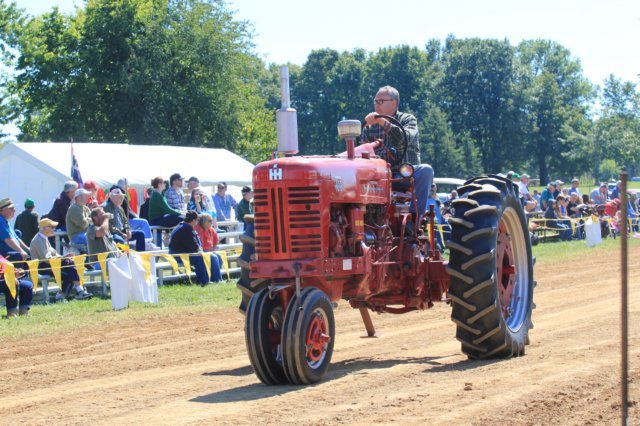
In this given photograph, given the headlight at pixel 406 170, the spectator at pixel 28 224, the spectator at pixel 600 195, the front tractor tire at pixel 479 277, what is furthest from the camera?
the spectator at pixel 600 195

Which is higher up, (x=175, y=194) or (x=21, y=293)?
(x=175, y=194)

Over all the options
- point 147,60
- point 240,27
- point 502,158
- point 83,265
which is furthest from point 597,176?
point 83,265

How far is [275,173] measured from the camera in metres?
7.46

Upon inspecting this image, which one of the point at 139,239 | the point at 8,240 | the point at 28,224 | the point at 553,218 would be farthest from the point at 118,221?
the point at 553,218

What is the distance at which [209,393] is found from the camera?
23.5 feet

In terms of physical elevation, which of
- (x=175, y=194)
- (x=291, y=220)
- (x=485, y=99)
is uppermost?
(x=485, y=99)

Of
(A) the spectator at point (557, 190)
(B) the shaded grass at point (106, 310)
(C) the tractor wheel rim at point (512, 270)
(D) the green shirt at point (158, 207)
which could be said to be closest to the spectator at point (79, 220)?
(B) the shaded grass at point (106, 310)

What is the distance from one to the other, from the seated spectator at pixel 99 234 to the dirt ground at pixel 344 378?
9.79 feet

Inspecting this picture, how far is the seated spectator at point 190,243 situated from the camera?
54.5 ft

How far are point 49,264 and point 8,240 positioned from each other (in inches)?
27.7

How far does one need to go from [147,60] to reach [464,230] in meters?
40.2

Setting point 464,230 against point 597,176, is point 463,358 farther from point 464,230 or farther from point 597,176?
point 597,176

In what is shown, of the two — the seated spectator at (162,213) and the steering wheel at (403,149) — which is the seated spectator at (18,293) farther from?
the steering wheel at (403,149)

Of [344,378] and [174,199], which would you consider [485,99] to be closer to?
[174,199]
